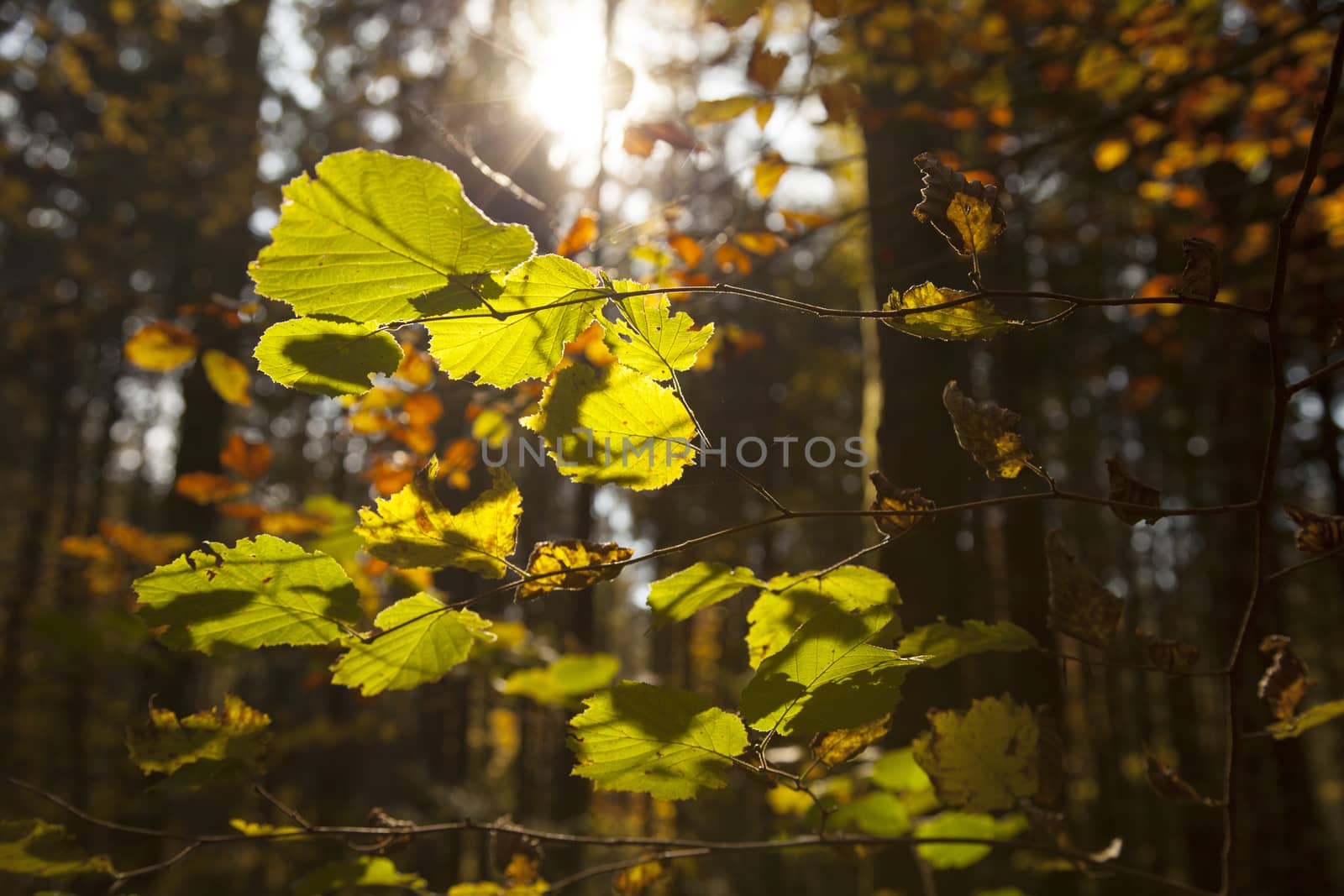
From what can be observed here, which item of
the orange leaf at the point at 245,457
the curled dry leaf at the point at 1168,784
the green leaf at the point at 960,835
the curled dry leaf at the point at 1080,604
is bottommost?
the green leaf at the point at 960,835

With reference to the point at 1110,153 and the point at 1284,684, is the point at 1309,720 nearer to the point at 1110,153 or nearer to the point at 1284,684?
the point at 1284,684

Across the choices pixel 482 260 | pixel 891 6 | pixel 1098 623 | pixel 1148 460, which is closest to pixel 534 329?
pixel 482 260

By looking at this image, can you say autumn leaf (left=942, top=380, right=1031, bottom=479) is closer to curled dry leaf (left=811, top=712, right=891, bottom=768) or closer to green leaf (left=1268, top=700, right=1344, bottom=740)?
curled dry leaf (left=811, top=712, right=891, bottom=768)

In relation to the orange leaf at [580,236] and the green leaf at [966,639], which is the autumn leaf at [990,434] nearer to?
the green leaf at [966,639]

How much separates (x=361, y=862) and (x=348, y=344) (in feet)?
2.38

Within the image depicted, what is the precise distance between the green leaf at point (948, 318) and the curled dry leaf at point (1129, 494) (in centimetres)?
20

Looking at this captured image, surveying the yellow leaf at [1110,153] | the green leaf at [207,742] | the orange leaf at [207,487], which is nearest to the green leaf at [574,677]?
the green leaf at [207,742]

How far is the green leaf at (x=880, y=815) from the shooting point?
4.15 ft

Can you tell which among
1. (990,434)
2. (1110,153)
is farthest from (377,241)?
(1110,153)

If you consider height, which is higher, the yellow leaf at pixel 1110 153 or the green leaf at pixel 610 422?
the yellow leaf at pixel 1110 153

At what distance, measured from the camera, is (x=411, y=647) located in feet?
2.42

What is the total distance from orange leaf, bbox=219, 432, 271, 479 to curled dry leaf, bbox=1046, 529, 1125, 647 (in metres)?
2.23

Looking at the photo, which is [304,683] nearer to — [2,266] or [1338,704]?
[1338,704]

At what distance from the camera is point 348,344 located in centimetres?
67
